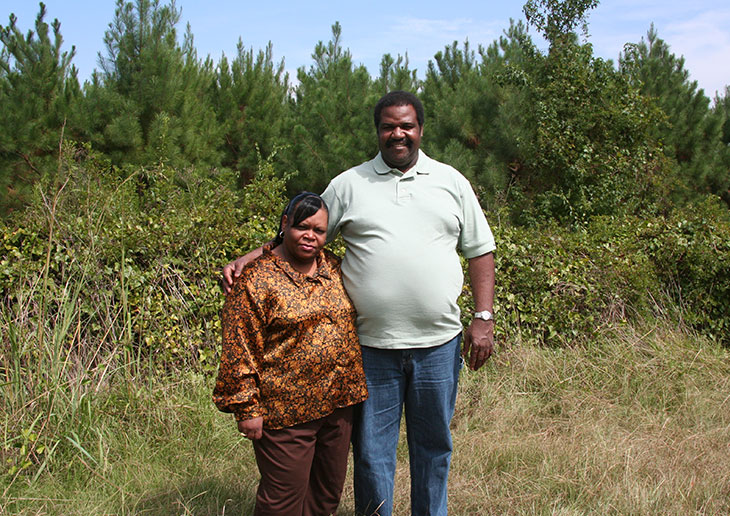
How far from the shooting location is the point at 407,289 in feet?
7.54

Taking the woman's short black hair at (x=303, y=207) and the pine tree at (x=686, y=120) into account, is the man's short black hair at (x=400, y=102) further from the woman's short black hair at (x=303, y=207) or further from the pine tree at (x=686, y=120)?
the pine tree at (x=686, y=120)

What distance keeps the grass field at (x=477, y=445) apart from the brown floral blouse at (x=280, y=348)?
839 mm

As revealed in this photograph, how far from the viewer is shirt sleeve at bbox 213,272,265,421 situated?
210 centimetres

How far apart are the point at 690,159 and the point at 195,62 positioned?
8750 millimetres

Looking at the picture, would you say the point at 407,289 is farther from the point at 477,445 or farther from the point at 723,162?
the point at 723,162

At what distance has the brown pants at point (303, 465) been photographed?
2.20m

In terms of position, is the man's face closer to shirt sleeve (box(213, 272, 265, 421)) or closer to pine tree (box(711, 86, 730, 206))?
shirt sleeve (box(213, 272, 265, 421))

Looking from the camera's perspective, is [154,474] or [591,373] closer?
[154,474]

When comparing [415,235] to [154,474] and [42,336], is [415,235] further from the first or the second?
[42,336]

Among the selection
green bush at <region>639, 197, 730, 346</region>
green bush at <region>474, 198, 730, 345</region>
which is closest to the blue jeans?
green bush at <region>474, 198, 730, 345</region>

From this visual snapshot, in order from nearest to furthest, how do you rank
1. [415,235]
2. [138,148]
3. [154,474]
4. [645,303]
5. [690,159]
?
[415,235]
[154,474]
[645,303]
[138,148]
[690,159]

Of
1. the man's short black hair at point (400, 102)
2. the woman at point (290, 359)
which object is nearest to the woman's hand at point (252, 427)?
the woman at point (290, 359)

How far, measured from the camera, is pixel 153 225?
13.2 ft

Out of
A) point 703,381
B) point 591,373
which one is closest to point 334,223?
point 591,373
